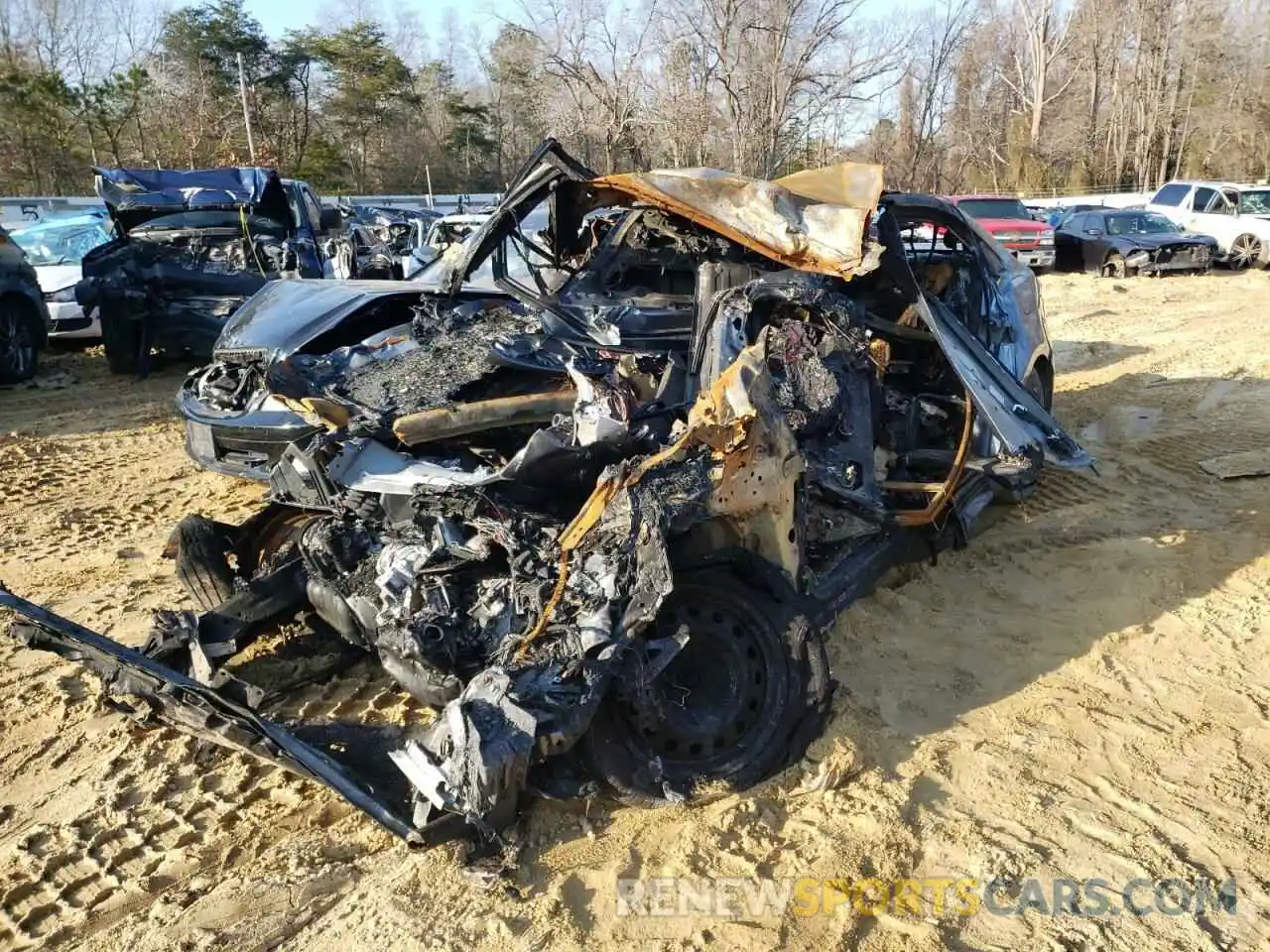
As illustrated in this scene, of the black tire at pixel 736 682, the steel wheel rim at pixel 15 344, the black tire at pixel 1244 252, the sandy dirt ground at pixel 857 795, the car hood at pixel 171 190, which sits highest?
the car hood at pixel 171 190

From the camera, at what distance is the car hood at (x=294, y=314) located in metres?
5.14

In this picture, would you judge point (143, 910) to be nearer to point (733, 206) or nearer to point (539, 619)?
point (539, 619)

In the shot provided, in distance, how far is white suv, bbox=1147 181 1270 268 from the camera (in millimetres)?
17578

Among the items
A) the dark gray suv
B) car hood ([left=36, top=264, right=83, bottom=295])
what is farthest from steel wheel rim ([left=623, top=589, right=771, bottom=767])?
car hood ([left=36, top=264, right=83, bottom=295])

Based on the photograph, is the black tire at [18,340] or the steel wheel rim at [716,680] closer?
the steel wheel rim at [716,680]

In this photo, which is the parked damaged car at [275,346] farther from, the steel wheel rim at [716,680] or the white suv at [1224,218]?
the white suv at [1224,218]

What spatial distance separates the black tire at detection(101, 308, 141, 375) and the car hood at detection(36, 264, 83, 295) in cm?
154

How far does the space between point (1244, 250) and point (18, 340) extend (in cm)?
2024

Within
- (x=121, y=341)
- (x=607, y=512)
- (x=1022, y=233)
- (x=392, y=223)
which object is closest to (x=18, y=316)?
(x=121, y=341)

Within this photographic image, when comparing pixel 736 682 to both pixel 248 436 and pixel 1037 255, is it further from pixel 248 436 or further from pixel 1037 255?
pixel 1037 255

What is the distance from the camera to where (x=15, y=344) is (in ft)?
30.2

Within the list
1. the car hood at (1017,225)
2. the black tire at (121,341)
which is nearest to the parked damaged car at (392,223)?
the black tire at (121,341)

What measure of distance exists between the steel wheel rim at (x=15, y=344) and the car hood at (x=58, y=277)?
1141 mm

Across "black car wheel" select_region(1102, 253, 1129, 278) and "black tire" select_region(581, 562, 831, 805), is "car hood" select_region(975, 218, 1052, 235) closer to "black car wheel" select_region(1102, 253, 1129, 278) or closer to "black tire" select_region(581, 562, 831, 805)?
"black car wheel" select_region(1102, 253, 1129, 278)
